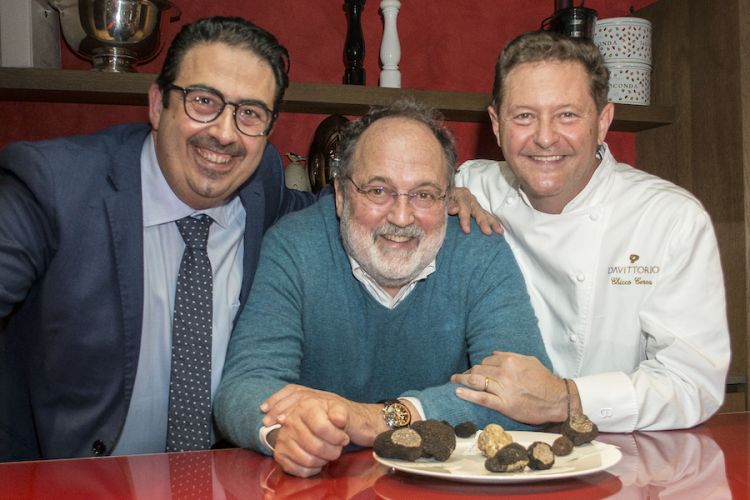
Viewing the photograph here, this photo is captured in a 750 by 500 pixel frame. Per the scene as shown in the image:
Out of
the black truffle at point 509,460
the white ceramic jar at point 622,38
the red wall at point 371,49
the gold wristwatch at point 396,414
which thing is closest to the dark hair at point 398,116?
the gold wristwatch at point 396,414

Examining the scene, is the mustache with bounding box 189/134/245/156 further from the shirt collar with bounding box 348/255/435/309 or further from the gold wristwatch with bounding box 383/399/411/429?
the gold wristwatch with bounding box 383/399/411/429

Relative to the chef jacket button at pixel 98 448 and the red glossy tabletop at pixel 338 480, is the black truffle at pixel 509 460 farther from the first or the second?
the chef jacket button at pixel 98 448

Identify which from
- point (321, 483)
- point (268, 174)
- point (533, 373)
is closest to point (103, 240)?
point (268, 174)

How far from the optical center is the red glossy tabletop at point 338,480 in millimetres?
1079

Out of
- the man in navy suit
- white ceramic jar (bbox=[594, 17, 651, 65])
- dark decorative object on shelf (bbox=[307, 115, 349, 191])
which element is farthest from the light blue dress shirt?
white ceramic jar (bbox=[594, 17, 651, 65])

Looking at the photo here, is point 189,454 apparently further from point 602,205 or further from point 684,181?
point 684,181

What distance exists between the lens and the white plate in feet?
3.48

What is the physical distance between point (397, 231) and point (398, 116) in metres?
0.27

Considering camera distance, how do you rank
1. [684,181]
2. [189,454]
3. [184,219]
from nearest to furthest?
[189,454], [184,219], [684,181]

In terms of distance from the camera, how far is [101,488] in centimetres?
112

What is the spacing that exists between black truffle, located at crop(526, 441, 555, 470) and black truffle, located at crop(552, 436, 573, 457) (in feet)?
0.20

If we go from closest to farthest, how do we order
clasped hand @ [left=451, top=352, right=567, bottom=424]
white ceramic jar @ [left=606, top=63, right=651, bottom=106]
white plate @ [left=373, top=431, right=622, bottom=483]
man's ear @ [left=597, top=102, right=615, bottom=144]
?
white plate @ [left=373, top=431, right=622, bottom=483] < clasped hand @ [left=451, top=352, right=567, bottom=424] < man's ear @ [left=597, top=102, right=615, bottom=144] < white ceramic jar @ [left=606, top=63, right=651, bottom=106]

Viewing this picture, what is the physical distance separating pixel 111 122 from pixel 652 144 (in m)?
2.06

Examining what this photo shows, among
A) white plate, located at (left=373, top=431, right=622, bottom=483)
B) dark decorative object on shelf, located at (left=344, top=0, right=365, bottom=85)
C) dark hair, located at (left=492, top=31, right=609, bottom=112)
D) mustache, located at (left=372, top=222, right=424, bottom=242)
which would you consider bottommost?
white plate, located at (left=373, top=431, right=622, bottom=483)
